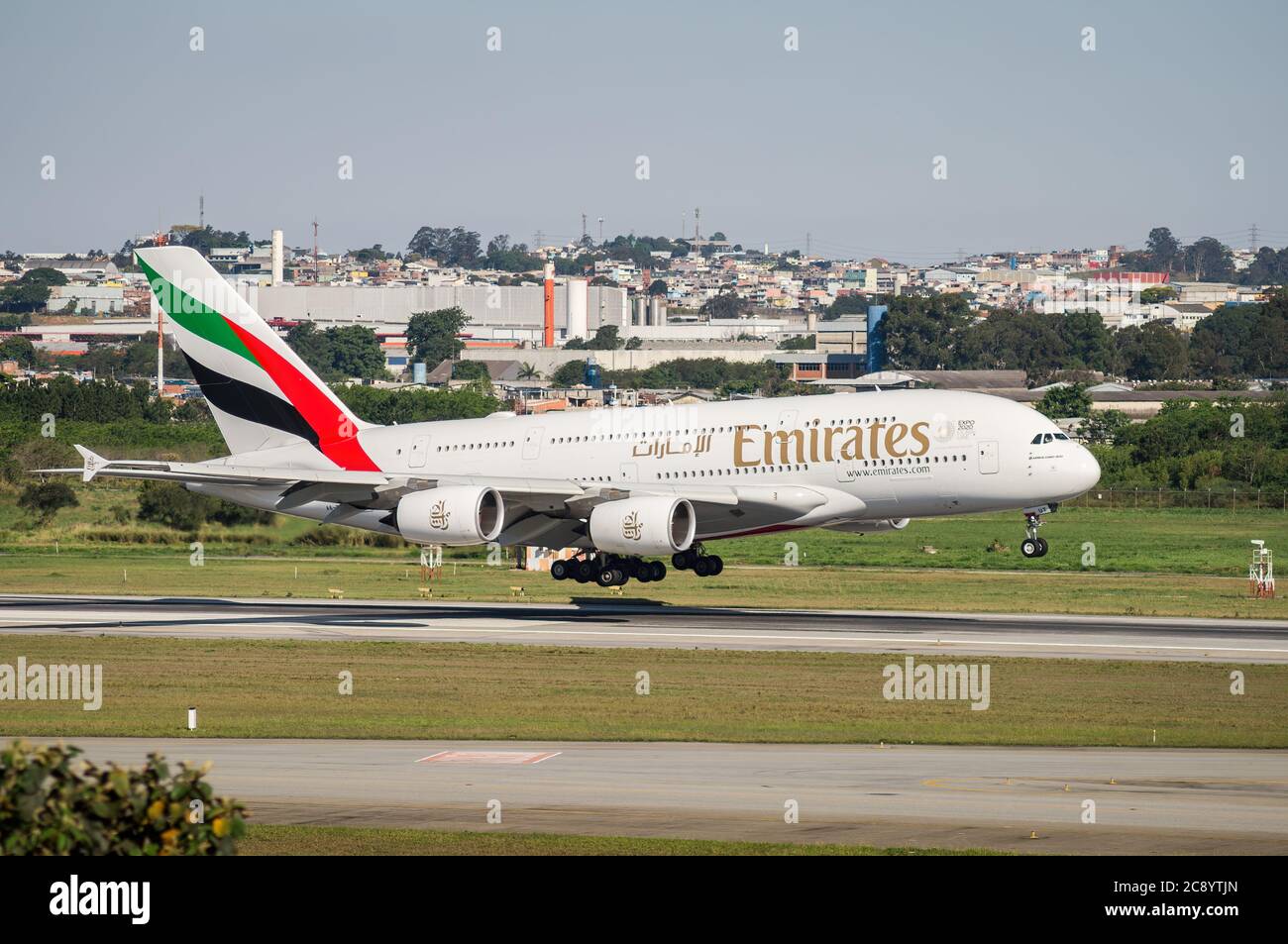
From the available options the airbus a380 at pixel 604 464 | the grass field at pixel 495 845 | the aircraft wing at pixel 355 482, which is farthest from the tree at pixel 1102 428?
the grass field at pixel 495 845

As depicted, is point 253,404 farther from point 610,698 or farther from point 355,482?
point 610,698

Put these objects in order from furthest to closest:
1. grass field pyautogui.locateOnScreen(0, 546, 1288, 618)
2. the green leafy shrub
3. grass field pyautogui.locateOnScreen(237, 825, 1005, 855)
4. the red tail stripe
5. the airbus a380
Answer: grass field pyautogui.locateOnScreen(0, 546, 1288, 618) < the red tail stripe < the airbus a380 < grass field pyautogui.locateOnScreen(237, 825, 1005, 855) < the green leafy shrub

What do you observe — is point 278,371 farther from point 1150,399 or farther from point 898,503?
point 1150,399

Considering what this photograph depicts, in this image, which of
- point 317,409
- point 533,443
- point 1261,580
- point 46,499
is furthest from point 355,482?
point 46,499

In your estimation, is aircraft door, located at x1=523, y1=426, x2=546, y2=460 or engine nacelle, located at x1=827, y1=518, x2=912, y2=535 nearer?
engine nacelle, located at x1=827, y1=518, x2=912, y2=535

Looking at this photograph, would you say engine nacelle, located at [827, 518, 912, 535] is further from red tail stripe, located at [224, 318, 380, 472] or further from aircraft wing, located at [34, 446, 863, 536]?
red tail stripe, located at [224, 318, 380, 472]

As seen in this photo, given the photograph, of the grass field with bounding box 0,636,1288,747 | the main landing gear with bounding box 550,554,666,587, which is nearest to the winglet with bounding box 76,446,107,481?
the grass field with bounding box 0,636,1288,747

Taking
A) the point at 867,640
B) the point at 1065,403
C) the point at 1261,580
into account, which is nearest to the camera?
the point at 867,640

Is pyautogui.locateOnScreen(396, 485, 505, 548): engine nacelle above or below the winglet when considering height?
below
